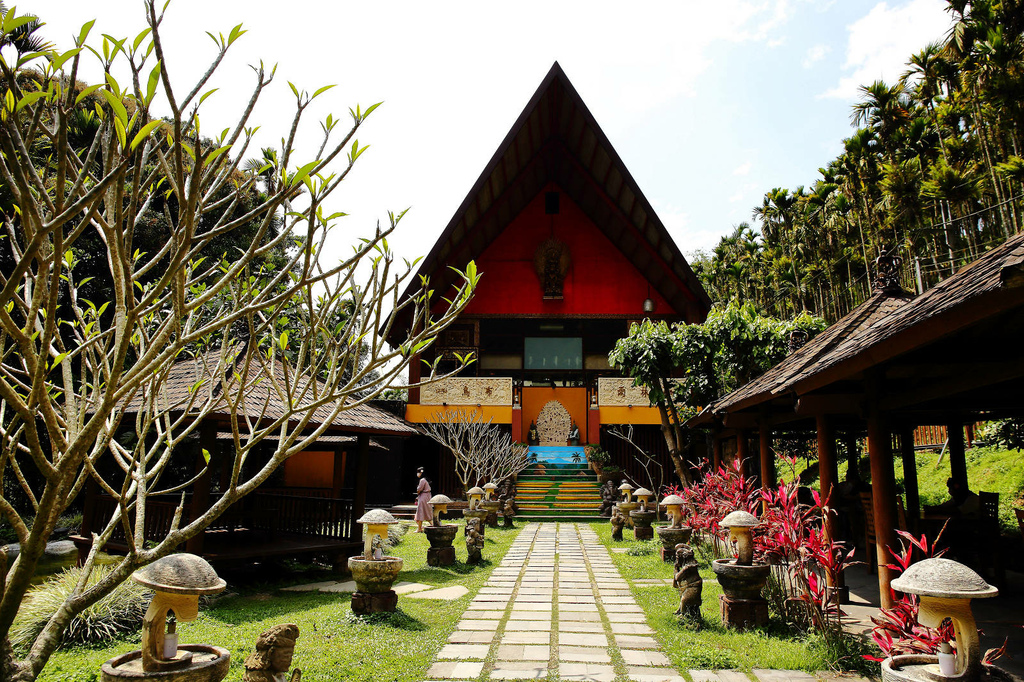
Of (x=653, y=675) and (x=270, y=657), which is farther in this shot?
(x=653, y=675)

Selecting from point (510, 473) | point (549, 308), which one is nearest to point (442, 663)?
point (510, 473)

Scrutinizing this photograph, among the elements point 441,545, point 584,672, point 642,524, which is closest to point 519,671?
point 584,672

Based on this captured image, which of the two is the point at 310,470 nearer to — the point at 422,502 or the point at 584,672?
the point at 422,502

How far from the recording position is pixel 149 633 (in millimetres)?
2809

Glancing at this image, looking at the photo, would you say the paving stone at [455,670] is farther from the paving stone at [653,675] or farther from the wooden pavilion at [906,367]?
the wooden pavilion at [906,367]

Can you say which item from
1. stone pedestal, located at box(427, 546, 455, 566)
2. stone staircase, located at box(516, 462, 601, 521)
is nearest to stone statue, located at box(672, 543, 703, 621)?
stone pedestal, located at box(427, 546, 455, 566)

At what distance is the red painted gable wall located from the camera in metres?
20.5

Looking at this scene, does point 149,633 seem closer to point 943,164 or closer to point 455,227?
point 455,227

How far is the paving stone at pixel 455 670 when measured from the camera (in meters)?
4.09

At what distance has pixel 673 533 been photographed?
8.49m

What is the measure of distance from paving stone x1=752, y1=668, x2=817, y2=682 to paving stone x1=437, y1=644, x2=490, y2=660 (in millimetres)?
1889

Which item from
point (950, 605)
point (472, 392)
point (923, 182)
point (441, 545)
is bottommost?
point (441, 545)

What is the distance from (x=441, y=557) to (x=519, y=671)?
4.88 metres

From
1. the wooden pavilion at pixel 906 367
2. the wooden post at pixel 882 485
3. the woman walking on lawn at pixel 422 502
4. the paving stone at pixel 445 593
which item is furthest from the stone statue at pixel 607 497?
the wooden post at pixel 882 485
